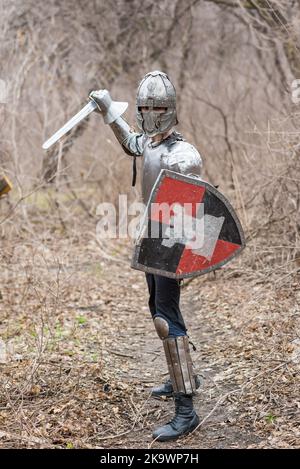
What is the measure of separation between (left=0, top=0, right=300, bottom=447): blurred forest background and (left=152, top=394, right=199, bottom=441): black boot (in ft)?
0.30

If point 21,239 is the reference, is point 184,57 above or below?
above

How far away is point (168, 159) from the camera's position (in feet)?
13.4

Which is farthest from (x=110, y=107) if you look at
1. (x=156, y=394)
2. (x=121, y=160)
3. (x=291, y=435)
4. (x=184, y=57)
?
(x=184, y=57)

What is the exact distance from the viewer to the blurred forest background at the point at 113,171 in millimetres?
4711

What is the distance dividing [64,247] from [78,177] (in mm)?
1934

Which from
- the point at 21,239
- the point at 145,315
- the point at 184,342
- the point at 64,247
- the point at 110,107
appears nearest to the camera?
the point at 184,342

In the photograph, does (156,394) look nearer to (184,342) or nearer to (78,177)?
(184,342)

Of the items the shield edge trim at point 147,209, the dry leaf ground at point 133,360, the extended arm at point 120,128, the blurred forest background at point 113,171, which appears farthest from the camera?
the blurred forest background at point 113,171

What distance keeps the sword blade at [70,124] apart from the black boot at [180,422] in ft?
5.05

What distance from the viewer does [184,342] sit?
4.23 meters

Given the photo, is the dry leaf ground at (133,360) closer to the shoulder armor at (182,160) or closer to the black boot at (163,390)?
the black boot at (163,390)

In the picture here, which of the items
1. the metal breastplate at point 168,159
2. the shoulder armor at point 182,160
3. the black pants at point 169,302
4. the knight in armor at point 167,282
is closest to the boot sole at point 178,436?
the knight in armor at point 167,282

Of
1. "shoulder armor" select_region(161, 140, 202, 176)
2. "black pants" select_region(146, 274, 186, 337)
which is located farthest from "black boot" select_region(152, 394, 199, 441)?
"shoulder armor" select_region(161, 140, 202, 176)
